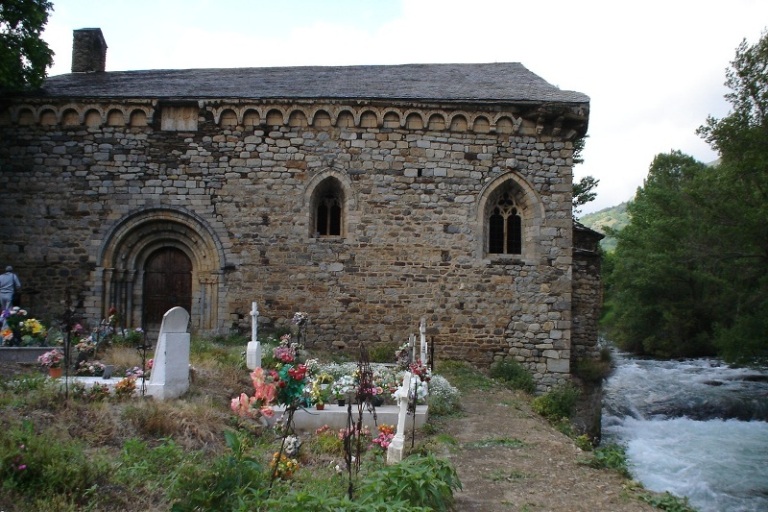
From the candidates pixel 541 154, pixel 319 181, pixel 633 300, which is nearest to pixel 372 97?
pixel 319 181

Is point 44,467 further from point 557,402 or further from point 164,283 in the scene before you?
point 164,283

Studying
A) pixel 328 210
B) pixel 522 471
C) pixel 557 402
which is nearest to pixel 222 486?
pixel 522 471

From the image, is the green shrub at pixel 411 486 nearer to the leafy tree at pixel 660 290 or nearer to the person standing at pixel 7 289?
the person standing at pixel 7 289

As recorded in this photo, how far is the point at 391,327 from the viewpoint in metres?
13.5

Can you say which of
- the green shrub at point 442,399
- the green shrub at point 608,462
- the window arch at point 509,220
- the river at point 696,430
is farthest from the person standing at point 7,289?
the river at point 696,430

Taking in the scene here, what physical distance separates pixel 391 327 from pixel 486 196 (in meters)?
3.74

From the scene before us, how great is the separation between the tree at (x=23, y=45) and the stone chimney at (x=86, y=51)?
10.5 ft

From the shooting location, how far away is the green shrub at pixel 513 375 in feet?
42.3

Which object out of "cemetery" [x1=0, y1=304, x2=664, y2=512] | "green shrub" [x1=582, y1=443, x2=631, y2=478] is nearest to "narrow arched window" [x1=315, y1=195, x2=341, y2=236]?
"cemetery" [x1=0, y1=304, x2=664, y2=512]

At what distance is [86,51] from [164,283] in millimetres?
8119

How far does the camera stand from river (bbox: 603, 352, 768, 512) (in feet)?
34.6

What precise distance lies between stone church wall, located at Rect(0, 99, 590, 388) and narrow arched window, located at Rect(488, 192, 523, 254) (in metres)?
0.43

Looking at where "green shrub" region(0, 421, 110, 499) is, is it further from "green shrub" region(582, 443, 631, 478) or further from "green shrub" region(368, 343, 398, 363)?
"green shrub" region(368, 343, 398, 363)

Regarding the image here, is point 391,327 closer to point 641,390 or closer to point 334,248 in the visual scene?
point 334,248
